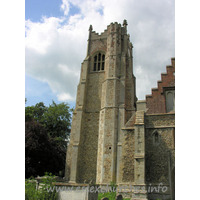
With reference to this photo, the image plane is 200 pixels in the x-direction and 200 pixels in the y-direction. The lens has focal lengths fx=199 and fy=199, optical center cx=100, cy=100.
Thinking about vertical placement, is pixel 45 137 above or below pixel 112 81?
below

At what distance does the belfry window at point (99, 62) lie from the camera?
83.9 feet

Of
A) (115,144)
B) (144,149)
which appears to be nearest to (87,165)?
(115,144)

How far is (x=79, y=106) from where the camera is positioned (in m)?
22.3

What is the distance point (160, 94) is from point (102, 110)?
8.39 meters

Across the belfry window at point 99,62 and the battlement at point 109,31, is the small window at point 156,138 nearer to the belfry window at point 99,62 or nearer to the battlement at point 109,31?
the belfry window at point 99,62

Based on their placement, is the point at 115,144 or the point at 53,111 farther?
the point at 53,111

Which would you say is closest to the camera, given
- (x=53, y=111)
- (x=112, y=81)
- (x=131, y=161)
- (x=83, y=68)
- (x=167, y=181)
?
(x=167, y=181)

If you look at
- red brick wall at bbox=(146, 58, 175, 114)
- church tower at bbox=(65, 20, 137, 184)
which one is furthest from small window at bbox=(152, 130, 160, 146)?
church tower at bbox=(65, 20, 137, 184)

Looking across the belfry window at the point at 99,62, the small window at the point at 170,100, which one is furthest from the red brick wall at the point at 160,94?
the belfry window at the point at 99,62

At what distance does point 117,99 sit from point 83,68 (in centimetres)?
676

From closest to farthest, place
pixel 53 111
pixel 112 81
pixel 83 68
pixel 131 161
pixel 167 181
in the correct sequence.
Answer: pixel 167 181 → pixel 131 161 → pixel 112 81 → pixel 83 68 → pixel 53 111

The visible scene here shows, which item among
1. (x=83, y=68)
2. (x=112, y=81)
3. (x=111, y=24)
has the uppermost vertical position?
(x=111, y=24)

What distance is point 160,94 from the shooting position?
14086 mm
